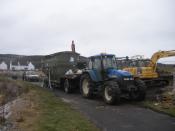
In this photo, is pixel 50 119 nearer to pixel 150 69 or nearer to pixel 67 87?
pixel 67 87

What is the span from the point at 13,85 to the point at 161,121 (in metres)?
18.4

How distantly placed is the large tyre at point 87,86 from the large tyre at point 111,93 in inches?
78.6

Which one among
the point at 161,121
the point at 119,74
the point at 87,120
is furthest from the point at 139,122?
the point at 119,74

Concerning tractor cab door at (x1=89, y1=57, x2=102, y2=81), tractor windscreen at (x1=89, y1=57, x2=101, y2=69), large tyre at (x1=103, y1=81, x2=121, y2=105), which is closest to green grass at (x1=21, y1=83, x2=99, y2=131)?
large tyre at (x1=103, y1=81, x2=121, y2=105)

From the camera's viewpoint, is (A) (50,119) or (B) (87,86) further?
(B) (87,86)

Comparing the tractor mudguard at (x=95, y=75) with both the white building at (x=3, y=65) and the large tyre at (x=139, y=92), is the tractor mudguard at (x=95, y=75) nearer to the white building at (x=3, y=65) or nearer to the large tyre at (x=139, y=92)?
the large tyre at (x=139, y=92)

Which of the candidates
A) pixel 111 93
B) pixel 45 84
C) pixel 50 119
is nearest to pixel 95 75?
pixel 111 93

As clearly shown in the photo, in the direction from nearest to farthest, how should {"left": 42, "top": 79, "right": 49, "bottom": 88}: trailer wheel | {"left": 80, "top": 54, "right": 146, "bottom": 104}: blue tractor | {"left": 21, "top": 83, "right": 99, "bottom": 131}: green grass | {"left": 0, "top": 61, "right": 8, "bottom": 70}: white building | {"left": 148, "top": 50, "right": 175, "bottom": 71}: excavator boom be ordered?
{"left": 21, "top": 83, "right": 99, "bottom": 131}: green grass < {"left": 80, "top": 54, "right": 146, "bottom": 104}: blue tractor < {"left": 148, "top": 50, "right": 175, "bottom": 71}: excavator boom < {"left": 42, "top": 79, "right": 49, "bottom": 88}: trailer wheel < {"left": 0, "top": 61, "right": 8, "bottom": 70}: white building

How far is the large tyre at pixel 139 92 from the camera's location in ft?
57.8

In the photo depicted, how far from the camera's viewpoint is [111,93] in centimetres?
1688

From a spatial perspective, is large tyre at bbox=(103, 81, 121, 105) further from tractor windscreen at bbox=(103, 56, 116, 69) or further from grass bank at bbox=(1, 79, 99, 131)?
grass bank at bbox=(1, 79, 99, 131)

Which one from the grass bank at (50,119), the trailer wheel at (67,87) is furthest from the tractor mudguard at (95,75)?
the trailer wheel at (67,87)

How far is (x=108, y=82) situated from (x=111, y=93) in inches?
37.2

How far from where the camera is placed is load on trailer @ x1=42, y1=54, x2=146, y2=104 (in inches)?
680
